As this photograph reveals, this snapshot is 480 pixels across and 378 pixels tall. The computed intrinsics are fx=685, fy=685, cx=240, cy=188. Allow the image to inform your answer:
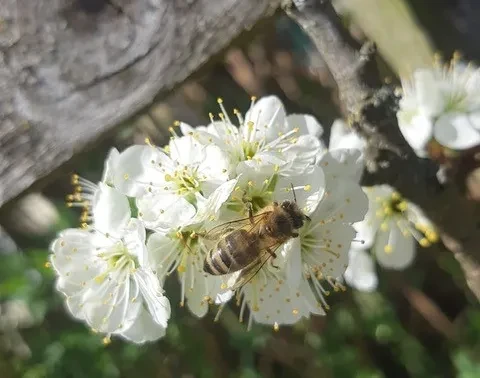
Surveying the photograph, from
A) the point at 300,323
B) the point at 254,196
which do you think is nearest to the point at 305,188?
the point at 254,196

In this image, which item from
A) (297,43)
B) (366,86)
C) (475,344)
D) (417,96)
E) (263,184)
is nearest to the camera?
(263,184)

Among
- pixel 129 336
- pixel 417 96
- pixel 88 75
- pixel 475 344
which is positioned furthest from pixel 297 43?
pixel 129 336

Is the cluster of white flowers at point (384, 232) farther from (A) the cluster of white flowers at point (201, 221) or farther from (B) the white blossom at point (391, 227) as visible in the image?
(A) the cluster of white flowers at point (201, 221)

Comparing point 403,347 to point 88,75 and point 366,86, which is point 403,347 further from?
point 88,75

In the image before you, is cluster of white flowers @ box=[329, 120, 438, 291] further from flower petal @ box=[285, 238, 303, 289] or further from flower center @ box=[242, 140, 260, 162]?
flower petal @ box=[285, 238, 303, 289]

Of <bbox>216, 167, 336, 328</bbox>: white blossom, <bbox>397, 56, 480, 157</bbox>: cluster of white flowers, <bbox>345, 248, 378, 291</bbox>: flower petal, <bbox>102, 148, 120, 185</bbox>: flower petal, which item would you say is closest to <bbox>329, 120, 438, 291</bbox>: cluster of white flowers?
<bbox>345, 248, 378, 291</bbox>: flower petal
